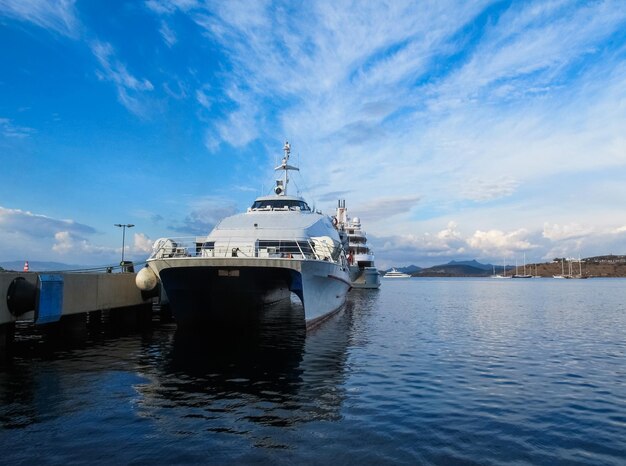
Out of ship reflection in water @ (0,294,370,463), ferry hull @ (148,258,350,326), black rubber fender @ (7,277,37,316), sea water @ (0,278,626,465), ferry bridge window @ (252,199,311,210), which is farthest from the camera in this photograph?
ferry bridge window @ (252,199,311,210)

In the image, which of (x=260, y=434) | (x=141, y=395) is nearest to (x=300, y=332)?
(x=141, y=395)

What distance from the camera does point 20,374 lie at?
41.3ft

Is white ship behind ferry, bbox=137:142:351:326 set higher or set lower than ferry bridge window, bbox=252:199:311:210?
lower

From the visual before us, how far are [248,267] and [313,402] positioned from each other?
9.06 metres

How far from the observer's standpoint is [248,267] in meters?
18.8

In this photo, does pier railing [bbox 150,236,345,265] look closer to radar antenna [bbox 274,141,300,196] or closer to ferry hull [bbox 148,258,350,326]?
ferry hull [bbox 148,258,350,326]

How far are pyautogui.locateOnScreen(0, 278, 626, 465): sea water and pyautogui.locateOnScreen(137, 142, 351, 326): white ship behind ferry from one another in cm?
278

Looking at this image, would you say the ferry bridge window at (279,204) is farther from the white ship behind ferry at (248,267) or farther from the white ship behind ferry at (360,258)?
the white ship behind ferry at (360,258)

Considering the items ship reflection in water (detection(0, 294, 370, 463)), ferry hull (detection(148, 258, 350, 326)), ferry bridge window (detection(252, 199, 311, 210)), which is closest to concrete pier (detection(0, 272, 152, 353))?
ship reflection in water (detection(0, 294, 370, 463))

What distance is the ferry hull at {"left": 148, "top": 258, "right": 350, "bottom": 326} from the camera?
1859 centimetres

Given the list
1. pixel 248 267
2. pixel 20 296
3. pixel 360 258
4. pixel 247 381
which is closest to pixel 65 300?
pixel 20 296

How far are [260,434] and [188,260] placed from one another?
36.6ft

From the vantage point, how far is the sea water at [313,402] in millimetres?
7680

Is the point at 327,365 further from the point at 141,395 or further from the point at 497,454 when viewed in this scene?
the point at 497,454
